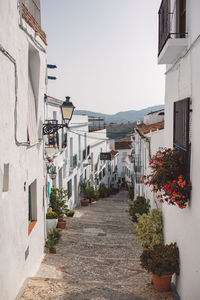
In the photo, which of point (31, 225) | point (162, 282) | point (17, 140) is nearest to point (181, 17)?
point (17, 140)

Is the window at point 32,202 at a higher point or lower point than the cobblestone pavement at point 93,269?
higher

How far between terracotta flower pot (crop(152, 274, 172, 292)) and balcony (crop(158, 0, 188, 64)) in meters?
4.36

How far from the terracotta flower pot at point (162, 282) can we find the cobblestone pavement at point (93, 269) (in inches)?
4.9

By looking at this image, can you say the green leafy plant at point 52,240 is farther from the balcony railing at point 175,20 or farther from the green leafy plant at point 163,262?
the balcony railing at point 175,20

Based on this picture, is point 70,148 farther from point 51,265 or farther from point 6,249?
point 6,249

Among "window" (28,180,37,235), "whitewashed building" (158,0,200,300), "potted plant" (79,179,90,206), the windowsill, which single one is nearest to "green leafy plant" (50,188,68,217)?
"window" (28,180,37,235)

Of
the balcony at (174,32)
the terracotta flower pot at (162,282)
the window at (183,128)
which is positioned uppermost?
the balcony at (174,32)

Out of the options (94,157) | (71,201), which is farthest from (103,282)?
(94,157)

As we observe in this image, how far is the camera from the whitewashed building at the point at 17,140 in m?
4.57

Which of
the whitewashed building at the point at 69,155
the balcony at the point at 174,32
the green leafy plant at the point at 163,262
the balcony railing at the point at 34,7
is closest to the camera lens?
the balcony at the point at 174,32

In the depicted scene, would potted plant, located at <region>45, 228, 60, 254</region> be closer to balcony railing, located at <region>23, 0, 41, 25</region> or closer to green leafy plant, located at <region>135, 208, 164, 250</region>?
green leafy plant, located at <region>135, 208, 164, 250</region>

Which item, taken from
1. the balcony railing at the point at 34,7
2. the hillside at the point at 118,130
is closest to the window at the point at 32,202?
the balcony railing at the point at 34,7

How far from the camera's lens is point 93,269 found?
26.4 ft

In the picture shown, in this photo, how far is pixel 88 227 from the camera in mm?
13047
